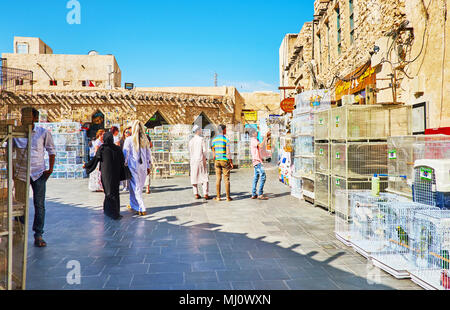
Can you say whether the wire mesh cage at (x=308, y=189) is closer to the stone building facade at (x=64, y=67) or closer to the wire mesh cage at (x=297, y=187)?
the wire mesh cage at (x=297, y=187)

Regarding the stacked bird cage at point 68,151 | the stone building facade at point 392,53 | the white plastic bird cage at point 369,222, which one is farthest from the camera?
the stacked bird cage at point 68,151

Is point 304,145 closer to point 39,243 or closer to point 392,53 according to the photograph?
point 392,53

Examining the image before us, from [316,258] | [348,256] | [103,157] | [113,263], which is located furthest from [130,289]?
[103,157]

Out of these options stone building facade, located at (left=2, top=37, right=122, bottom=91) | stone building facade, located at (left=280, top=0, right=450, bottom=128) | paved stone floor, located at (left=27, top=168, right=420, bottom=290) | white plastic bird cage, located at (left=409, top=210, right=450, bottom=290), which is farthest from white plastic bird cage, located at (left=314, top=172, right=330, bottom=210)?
stone building facade, located at (left=2, top=37, right=122, bottom=91)

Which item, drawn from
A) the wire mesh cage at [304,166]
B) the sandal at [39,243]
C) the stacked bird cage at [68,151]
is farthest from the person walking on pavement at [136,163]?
the stacked bird cage at [68,151]

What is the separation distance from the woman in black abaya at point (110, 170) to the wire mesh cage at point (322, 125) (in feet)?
13.8

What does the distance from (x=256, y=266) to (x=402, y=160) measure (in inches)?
111

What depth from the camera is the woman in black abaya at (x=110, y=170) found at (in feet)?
21.3

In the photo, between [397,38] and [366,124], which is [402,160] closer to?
[366,124]

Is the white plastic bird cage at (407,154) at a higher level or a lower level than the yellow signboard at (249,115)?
lower

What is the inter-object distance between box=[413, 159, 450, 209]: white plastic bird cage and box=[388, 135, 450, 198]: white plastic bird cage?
0.30 meters

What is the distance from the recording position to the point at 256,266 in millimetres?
3867

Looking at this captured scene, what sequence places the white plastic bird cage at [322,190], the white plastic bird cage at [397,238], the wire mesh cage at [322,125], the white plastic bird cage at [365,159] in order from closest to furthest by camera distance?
the white plastic bird cage at [397,238]
the white plastic bird cage at [365,159]
the wire mesh cage at [322,125]
the white plastic bird cage at [322,190]

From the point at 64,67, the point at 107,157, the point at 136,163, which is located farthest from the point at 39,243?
the point at 64,67
